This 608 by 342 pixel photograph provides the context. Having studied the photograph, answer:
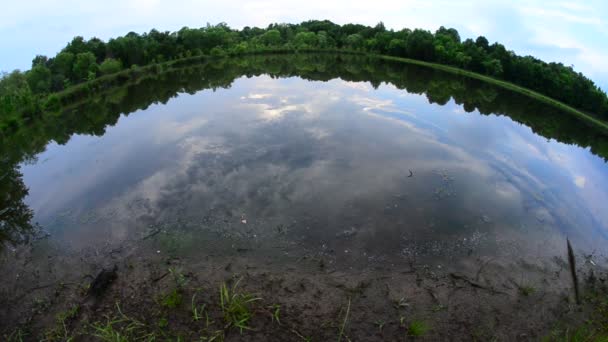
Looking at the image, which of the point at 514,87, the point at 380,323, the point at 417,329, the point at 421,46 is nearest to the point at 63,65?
the point at 380,323

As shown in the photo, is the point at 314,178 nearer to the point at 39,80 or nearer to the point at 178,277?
the point at 178,277

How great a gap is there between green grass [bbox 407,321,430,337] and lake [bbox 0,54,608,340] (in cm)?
315

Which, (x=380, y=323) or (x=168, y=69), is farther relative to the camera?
(x=168, y=69)

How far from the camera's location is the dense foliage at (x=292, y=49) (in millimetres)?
42125

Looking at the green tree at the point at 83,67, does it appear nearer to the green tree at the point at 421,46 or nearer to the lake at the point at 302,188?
the lake at the point at 302,188

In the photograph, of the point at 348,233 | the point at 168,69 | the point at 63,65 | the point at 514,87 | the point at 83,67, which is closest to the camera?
the point at 348,233

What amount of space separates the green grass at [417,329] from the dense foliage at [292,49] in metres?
38.8

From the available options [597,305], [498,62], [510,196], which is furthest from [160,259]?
[498,62]

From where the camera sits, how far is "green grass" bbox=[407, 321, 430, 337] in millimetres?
10102

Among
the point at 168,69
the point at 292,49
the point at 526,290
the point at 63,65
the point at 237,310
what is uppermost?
the point at 292,49

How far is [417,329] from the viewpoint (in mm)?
10078

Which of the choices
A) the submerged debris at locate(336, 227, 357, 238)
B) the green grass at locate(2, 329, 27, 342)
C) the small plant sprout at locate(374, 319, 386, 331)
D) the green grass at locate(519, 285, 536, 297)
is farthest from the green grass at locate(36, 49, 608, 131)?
the small plant sprout at locate(374, 319, 386, 331)

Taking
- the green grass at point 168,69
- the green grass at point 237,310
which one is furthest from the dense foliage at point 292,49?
the green grass at point 237,310

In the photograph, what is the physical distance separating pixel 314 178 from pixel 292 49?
6916 centimetres
